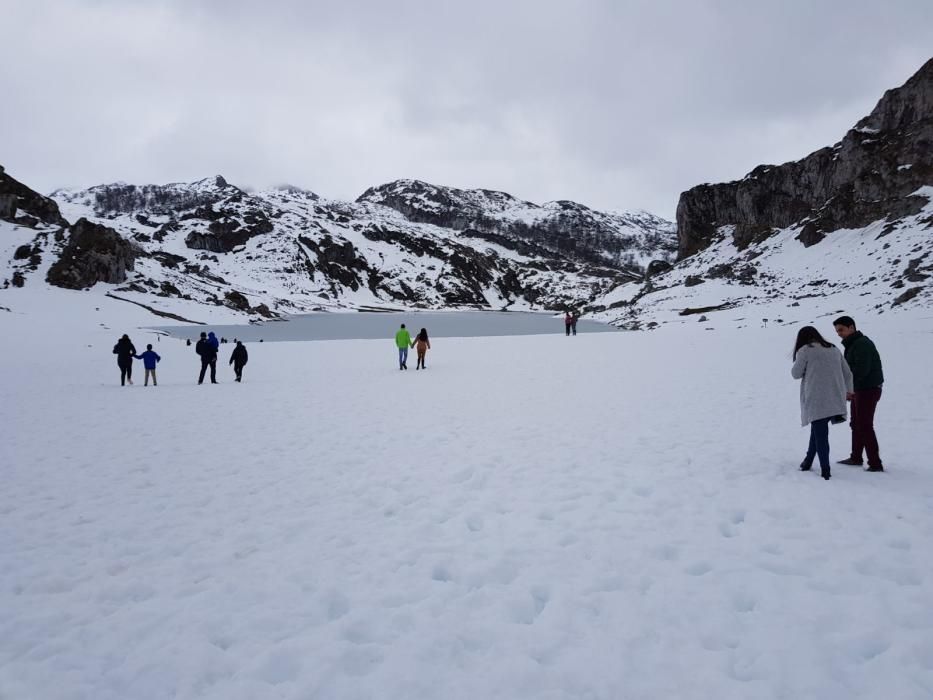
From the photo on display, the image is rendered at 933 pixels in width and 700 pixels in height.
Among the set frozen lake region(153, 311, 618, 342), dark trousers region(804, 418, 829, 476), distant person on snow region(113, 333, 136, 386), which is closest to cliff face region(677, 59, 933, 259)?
frozen lake region(153, 311, 618, 342)

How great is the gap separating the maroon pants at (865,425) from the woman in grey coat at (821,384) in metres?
0.38

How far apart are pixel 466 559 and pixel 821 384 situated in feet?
18.4

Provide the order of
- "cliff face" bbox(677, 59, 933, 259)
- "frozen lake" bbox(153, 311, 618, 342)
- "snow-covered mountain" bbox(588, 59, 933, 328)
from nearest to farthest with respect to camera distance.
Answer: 1. "snow-covered mountain" bbox(588, 59, 933, 328)
2. "frozen lake" bbox(153, 311, 618, 342)
3. "cliff face" bbox(677, 59, 933, 259)

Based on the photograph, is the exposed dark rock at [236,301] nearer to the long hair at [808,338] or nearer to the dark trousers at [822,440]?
the long hair at [808,338]

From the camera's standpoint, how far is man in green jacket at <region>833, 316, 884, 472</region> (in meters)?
7.20

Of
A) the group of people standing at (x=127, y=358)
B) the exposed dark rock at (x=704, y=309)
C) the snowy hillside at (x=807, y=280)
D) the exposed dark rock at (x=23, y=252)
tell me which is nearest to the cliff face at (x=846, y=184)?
the snowy hillside at (x=807, y=280)

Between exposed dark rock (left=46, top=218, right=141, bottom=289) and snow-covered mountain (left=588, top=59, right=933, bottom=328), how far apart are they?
92.6 m

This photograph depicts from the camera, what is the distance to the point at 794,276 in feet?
224

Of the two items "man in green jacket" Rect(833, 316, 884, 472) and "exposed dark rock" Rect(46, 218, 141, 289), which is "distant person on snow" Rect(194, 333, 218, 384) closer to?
"man in green jacket" Rect(833, 316, 884, 472)

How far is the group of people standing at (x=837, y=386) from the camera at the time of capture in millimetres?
6949

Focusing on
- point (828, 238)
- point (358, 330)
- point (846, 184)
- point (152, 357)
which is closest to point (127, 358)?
point (152, 357)

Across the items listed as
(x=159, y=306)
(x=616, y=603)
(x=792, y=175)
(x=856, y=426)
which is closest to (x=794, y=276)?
(x=792, y=175)

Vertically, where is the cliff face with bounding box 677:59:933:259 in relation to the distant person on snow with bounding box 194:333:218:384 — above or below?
above

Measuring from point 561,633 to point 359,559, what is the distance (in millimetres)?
2343
